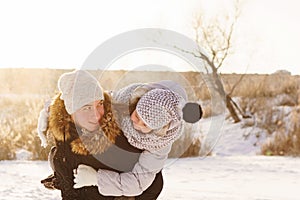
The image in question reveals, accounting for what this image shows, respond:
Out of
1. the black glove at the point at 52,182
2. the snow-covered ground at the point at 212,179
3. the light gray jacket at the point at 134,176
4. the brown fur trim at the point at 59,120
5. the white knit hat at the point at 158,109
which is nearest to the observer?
the white knit hat at the point at 158,109

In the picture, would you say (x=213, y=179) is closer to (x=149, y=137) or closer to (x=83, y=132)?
(x=83, y=132)

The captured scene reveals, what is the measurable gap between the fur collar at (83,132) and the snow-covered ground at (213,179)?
122 inches

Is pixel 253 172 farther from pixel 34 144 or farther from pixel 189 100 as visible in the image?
pixel 189 100

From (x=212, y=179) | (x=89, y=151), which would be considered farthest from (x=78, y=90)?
(x=212, y=179)

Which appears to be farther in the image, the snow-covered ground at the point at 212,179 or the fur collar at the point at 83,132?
the snow-covered ground at the point at 212,179

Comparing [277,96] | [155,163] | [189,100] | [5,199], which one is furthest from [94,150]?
[277,96]

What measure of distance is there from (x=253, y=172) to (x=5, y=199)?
10.4 ft

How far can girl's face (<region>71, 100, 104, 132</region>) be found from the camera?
2.19 metres

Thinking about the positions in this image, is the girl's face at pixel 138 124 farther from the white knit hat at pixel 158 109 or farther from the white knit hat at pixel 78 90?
the white knit hat at pixel 78 90

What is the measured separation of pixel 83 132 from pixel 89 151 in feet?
0.26

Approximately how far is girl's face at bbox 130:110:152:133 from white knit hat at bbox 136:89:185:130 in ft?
0.09

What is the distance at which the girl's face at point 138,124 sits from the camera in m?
1.98

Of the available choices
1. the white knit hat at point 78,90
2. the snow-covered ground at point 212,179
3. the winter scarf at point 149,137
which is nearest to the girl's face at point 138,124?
the winter scarf at point 149,137

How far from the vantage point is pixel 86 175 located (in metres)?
2.18
